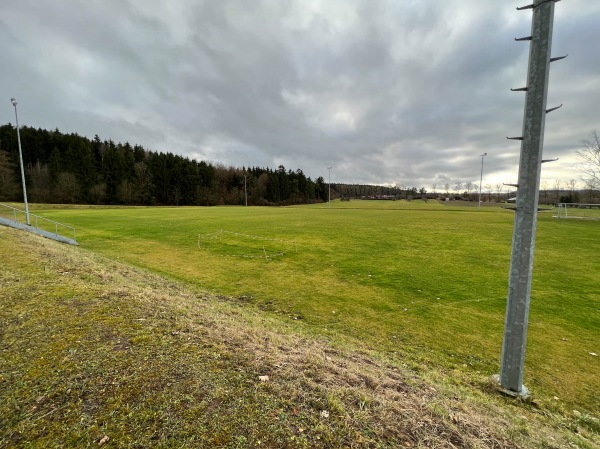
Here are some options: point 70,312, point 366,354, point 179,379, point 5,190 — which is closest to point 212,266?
point 70,312

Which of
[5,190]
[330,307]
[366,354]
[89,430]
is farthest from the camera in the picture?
[5,190]

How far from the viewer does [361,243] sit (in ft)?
64.3

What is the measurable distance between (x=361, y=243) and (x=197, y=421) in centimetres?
1776

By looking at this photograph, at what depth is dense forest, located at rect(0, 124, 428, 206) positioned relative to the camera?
236 ft

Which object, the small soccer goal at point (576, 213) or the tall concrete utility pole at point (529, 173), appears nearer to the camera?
the tall concrete utility pole at point (529, 173)

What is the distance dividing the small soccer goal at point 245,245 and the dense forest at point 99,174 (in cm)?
7320

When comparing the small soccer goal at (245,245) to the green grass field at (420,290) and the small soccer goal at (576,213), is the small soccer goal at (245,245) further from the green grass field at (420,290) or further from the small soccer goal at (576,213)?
the small soccer goal at (576,213)

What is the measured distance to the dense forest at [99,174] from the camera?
236 ft

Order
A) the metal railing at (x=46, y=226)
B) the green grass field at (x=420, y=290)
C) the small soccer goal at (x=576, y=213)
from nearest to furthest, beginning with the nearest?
1. the green grass field at (x=420, y=290)
2. the metal railing at (x=46, y=226)
3. the small soccer goal at (x=576, y=213)

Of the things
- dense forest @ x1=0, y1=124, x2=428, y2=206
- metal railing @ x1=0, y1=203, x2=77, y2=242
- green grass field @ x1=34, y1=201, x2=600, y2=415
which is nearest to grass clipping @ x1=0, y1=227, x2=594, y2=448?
green grass field @ x1=34, y1=201, x2=600, y2=415

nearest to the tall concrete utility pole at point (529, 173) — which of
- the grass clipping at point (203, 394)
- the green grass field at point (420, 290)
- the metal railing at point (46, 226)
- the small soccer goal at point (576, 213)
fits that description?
the grass clipping at point (203, 394)

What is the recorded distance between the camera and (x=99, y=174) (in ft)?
257

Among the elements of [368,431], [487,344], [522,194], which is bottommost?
[487,344]

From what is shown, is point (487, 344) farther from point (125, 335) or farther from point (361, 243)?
point (361, 243)
